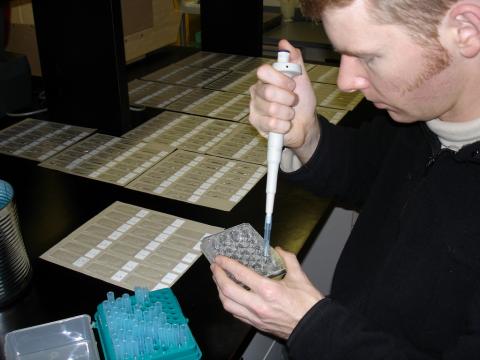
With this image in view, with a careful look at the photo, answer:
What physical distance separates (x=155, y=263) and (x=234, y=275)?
191mm

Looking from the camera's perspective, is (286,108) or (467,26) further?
(286,108)

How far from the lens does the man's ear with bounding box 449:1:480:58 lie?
64 cm

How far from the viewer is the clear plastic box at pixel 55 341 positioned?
0.70m

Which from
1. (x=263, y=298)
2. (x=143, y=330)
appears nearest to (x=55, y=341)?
(x=143, y=330)

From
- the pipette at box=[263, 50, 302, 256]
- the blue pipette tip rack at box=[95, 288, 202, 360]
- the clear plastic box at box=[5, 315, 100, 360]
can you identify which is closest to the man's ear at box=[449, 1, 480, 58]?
the pipette at box=[263, 50, 302, 256]

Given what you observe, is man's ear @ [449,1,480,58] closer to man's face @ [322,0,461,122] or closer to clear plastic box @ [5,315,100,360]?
man's face @ [322,0,461,122]

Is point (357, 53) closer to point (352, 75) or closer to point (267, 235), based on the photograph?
point (352, 75)

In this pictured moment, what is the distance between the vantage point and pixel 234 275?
758 mm

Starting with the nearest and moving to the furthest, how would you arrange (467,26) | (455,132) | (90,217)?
(467,26)
(455,132)
(90,217)

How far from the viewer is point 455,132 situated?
791 millimetres

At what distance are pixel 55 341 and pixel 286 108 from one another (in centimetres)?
49

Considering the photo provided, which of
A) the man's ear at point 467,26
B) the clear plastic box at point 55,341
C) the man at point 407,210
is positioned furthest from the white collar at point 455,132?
the clear plastic box at point 55,341

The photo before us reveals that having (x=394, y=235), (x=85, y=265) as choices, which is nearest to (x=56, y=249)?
(x=85, y=265)

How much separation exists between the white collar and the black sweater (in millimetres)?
17
